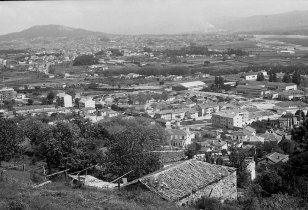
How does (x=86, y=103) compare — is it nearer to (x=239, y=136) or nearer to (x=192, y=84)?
(x=192, y=84)

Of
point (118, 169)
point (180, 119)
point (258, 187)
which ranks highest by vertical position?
point (118, 169)

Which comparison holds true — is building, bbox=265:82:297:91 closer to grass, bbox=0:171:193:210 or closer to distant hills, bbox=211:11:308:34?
grass, bbox=0:171:193:210

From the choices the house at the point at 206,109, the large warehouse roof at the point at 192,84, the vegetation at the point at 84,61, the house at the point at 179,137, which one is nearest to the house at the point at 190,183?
the house at the point at 179,137

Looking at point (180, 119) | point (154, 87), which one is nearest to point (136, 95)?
point (154, 87)

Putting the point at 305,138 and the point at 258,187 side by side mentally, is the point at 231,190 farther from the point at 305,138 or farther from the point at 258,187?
the point at 305,138

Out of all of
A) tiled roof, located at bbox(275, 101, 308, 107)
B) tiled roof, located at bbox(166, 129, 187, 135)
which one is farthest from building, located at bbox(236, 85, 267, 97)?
tiled roof, located at bbox(166, 129, 187, 135)

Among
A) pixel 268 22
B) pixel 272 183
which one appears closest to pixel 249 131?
pixel 272 183
